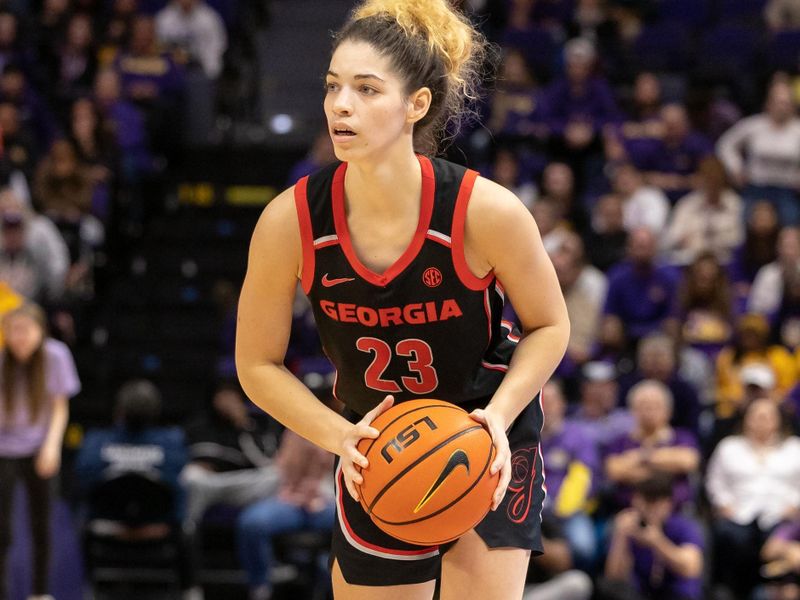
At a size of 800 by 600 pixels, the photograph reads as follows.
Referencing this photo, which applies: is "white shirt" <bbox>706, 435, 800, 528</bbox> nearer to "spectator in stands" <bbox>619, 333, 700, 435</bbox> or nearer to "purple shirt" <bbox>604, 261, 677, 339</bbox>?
"spectator in stands" <bbox>619, 333, 700, 435</bbox>

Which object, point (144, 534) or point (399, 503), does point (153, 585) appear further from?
point (399, 503)

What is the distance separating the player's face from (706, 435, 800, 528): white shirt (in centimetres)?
477

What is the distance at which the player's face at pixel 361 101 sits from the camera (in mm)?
2938

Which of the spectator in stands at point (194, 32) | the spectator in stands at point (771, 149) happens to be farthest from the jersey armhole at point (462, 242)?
the spectator in stands at point (194, 32)

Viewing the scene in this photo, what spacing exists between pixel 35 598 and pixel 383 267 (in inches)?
190

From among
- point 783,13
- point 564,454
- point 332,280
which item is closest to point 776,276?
point 564,454

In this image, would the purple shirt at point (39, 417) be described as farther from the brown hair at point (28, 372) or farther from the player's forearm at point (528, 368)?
the player's forearm at point (528, 368)

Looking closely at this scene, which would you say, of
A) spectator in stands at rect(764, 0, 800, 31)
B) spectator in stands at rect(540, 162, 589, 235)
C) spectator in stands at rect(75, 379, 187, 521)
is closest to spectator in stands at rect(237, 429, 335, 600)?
spectator in stands at rect(75, 379, 187, 521)

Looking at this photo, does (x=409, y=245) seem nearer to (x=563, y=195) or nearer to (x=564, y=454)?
(x=564, y=454)

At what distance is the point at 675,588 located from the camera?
6711 mm

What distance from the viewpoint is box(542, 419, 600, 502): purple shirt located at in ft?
23.7

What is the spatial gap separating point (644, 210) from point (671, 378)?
2.11 m

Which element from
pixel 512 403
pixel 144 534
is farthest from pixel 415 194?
pixel 144 534

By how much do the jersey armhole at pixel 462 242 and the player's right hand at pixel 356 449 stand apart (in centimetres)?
34
